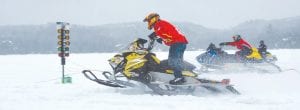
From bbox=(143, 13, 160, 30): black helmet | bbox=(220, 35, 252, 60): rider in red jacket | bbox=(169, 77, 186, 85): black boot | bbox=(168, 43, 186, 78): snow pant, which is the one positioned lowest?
bbox=(169, 77, 186, 85): black boot

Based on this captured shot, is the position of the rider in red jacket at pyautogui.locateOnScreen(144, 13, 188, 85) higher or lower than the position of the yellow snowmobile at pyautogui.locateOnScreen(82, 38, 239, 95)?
higher

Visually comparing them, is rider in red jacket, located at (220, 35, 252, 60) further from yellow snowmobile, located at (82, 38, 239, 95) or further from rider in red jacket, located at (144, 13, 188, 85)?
rider in red jacket, located at (144, 13, 188, 85)

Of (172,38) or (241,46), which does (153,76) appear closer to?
(172,38)

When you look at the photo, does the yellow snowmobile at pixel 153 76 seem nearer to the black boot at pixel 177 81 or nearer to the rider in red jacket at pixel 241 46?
the black boot at pixel 177 81

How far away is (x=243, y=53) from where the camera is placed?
17562mm

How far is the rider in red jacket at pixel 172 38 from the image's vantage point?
30.8 ft

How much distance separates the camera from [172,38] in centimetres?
940

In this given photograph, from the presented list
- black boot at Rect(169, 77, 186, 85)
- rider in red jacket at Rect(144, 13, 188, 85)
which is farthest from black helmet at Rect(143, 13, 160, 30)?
black boot at Rect(169, 77, 186, 85)

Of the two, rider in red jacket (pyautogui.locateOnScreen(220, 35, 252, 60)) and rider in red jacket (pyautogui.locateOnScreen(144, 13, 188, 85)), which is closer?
rider in red jacket (pyautogui.locateOnScreen(144, 13, 188, 85))

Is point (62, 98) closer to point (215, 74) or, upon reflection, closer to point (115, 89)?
point (115, 89)

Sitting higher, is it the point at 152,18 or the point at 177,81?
the point at 152,18

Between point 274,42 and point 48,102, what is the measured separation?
127249 mm

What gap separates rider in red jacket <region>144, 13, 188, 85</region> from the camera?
369 inches

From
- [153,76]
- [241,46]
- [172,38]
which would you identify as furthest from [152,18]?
[241,46]
